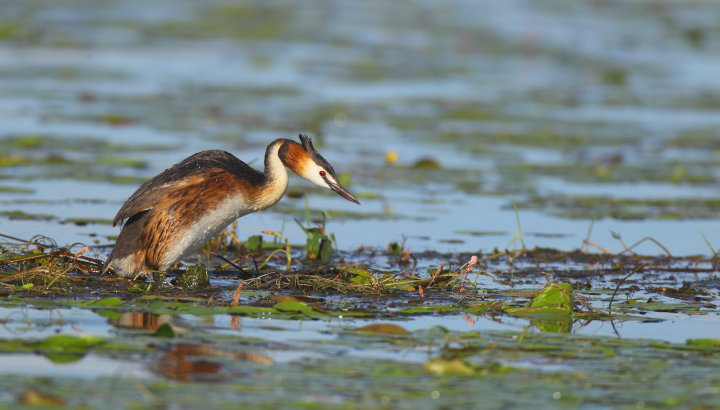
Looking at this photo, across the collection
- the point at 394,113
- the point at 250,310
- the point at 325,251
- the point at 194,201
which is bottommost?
the point at 250,310

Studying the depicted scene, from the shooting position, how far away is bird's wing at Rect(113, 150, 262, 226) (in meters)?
7.99

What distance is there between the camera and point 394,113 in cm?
1764

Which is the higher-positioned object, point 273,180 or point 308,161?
point 308,161

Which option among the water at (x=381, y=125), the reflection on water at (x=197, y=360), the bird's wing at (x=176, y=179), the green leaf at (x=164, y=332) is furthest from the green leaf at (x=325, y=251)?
the green leaf at (x=164, y=332)

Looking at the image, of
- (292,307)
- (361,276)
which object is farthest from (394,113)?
(292,307)

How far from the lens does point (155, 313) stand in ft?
22.7

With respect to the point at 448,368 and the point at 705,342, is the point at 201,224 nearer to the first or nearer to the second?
the point at 448,368

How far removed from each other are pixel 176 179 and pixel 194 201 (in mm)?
228

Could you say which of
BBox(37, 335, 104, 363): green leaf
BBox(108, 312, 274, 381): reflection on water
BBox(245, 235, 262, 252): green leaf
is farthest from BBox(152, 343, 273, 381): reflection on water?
BBox(245, 235, 262, 252): green leaf

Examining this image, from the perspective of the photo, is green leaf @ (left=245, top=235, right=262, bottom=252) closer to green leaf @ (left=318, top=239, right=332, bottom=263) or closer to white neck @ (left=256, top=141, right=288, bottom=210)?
green leaf @ (left=318, top=239, right=332, bottom=263)

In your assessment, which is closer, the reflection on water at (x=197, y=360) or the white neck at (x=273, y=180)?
the reflection on water at (x=197, y=360)

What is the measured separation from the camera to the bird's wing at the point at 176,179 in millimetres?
7988

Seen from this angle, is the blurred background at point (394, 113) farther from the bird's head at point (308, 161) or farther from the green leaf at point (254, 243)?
the bird's head at point (308, 161)

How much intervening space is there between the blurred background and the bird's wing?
1333mm
